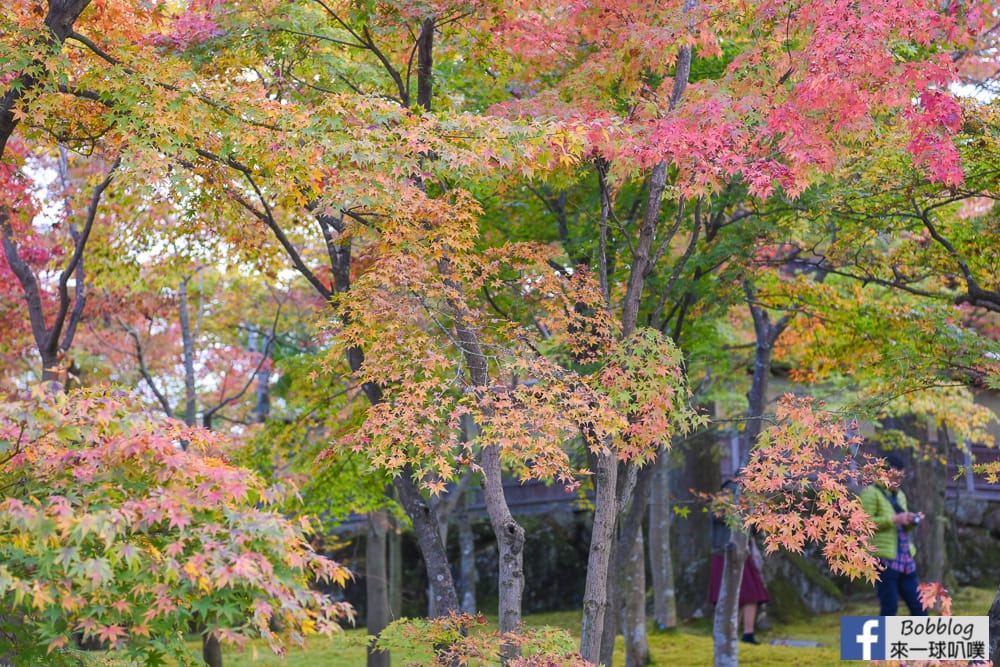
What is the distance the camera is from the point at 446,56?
1026 cm

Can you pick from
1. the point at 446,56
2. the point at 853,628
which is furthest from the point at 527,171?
the point at 853,628

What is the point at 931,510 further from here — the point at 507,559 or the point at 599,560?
the point at 507,559

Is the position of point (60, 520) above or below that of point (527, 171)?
below

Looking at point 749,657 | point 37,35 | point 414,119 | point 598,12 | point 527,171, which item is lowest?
point 749,657

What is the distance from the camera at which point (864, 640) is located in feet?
33.3

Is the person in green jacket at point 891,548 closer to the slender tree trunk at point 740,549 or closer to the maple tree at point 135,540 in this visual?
the slender tree trunk at point 740,549

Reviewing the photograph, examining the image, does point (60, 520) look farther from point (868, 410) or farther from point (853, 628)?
point (853, 628)

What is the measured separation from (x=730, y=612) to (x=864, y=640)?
5.78 feet

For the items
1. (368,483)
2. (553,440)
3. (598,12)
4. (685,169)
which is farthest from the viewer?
(368,483)

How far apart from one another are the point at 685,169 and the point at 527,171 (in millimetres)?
1572

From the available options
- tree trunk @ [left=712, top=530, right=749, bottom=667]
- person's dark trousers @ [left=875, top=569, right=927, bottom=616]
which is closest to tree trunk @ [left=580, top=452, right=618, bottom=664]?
tree trunk @ [left=712, top=530, right=749, bottom=667]

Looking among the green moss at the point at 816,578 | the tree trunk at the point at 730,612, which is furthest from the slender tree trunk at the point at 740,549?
the green moss at the point at 816,578

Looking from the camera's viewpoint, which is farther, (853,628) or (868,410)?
(853,628)

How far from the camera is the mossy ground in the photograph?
13344mm
